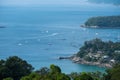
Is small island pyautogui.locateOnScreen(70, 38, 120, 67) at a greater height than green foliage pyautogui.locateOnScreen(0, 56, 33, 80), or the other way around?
green foliage pyautogui.locateOnScreen(0, 56, 33, 80)

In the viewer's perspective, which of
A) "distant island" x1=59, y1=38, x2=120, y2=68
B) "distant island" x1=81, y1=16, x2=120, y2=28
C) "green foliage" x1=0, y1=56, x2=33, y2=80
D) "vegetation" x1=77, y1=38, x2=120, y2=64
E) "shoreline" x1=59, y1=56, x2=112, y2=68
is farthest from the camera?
"distant island" x1=81, y1=16, x2=120, y2=28

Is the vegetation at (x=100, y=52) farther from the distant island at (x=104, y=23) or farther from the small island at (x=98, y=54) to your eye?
the distant island at (x=104, y=23)

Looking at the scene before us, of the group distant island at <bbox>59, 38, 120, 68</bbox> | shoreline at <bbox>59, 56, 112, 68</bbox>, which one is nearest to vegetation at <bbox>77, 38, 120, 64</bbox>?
distant island at <bbox>59, 38, 120, 68</bbox>

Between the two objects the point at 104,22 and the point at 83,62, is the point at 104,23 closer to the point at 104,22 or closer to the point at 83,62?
the point at 104,22

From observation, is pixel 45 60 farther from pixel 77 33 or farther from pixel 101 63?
pixel 77 33

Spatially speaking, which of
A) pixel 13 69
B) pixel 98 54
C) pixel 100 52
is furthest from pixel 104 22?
pixel 13 69

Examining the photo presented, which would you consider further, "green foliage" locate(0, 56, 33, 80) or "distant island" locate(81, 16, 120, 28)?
"distant island" locate(81, 16, 120, 28)

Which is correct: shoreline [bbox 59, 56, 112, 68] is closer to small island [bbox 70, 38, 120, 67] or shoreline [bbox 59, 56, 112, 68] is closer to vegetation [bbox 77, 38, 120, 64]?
small island [bbox 70, 38, 120, 67]

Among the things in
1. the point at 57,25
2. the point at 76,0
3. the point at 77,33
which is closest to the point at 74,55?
the point at 77,33
